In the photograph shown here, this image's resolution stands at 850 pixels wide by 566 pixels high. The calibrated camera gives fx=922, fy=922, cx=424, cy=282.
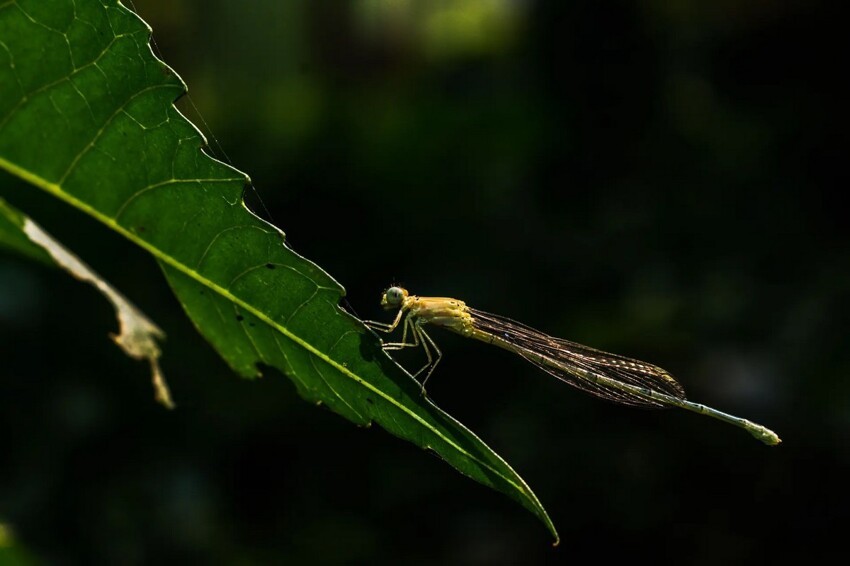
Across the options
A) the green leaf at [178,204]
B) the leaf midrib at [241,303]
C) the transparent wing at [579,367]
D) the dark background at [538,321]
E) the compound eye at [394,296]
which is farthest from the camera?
the dark background at [538,321]

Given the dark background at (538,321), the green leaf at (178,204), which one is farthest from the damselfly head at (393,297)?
the dark background at (538,321)

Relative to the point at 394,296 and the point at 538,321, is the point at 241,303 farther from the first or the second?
the point at 538,321

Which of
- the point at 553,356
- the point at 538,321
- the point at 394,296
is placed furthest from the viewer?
the point at 538,321

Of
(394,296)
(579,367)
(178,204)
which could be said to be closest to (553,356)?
(579,367)

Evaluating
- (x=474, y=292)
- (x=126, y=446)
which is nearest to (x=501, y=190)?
(x=474, y=292)

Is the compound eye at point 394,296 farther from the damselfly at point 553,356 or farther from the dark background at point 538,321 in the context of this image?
the dark background at point 538,321

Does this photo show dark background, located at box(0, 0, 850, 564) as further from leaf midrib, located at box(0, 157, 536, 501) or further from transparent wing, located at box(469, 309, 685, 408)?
leaf midrib, located at box(0, 157, 536, 501)
